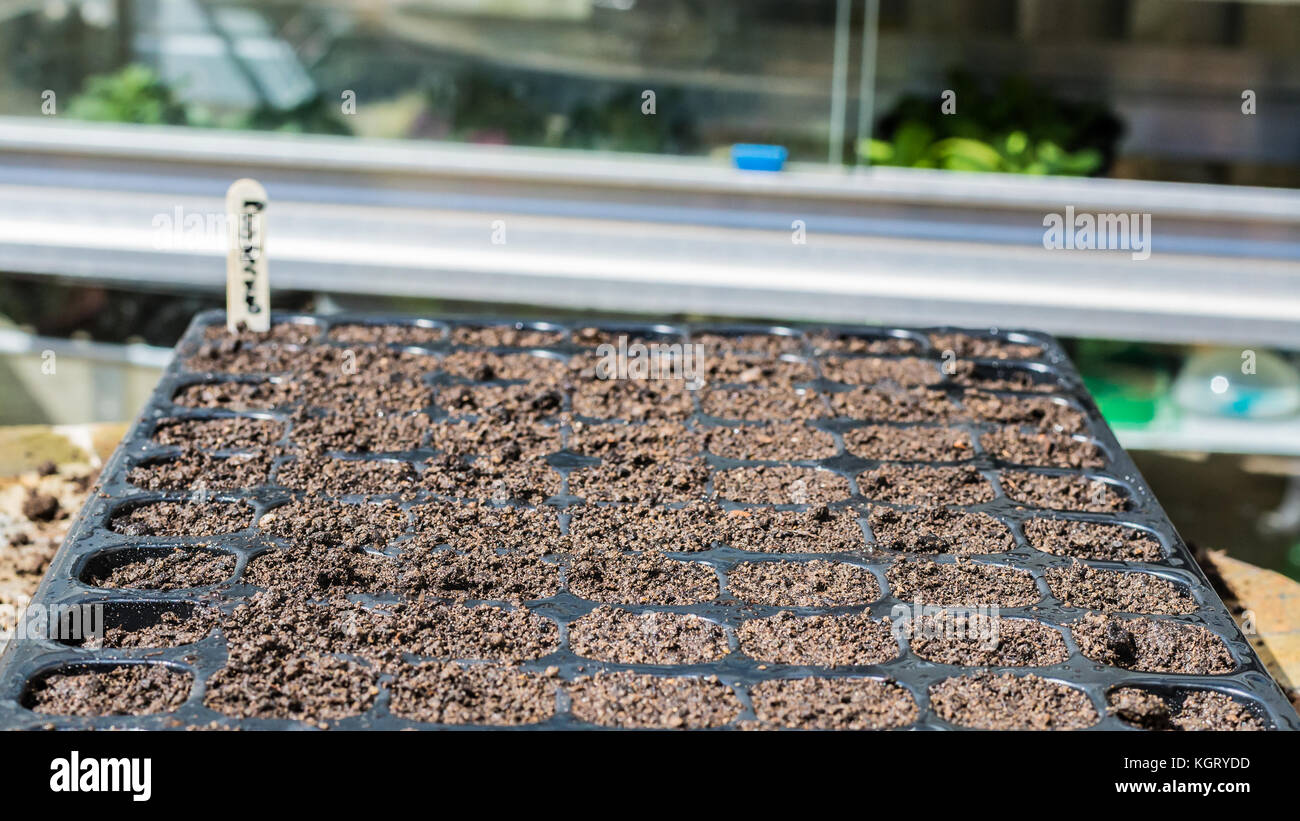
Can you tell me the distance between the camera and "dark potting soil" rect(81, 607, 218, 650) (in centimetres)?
144

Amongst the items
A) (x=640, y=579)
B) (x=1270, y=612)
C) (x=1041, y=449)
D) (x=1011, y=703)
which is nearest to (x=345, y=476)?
(x=640, y=579)

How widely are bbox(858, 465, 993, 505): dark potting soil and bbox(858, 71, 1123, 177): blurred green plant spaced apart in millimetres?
1283

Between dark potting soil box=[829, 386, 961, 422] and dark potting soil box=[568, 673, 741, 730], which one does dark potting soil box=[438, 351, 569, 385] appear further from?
dark potting soil box=[568, 673, 741, 730]

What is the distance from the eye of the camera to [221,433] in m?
1.98

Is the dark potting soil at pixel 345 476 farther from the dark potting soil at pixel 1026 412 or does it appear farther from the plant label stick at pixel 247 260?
the dark potting soil at pixel 1026 412

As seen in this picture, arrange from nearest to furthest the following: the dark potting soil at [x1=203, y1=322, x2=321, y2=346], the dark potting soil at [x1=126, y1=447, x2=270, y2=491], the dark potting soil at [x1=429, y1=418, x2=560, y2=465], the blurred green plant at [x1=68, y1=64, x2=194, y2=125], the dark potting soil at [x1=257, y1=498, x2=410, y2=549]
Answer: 1. the dark potting soil at [x1=257, y1=498, x2=410, y2=549]
2. the dark potting soil at [x1=126, y1=447, x2=270, y2=491]
3. the dark potting soil at [x1=429, y1=418, x2=560, y2=465]
4. the dark potting soil at [x1=203, y1=322, x2=321, y2=346]
5. the blurred green plant at [x1=68, y1=64, x2=194, y2=125]

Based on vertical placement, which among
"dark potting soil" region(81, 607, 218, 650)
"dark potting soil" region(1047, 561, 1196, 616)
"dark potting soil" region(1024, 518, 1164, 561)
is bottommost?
"dark potting soil" region(81, 607, 218, 650)

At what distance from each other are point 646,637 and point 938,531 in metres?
0.50

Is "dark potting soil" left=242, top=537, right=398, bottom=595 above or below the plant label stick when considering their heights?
below

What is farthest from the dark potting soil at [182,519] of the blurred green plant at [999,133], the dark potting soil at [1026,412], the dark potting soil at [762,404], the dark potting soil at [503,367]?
the blurred green plant at [999,133]

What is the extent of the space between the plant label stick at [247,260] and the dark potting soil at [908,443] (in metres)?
1.10

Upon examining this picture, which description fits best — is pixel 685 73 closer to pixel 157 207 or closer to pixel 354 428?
pixel 157 207

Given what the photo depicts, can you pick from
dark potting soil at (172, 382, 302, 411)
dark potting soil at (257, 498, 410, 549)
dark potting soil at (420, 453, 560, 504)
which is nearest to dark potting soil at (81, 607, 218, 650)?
dark potting soil at (257, 498, 410, 549)

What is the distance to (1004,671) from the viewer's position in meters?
1.44
